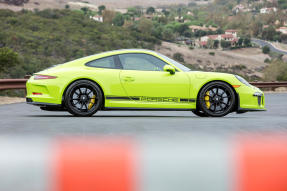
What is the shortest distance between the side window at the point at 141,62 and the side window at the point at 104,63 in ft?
0.57

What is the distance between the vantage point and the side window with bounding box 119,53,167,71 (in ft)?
29.2

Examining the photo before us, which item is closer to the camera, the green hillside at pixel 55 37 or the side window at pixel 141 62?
the side window at pixel 141 62

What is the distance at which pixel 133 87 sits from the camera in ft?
28.6

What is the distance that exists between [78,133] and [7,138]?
34.2 inches

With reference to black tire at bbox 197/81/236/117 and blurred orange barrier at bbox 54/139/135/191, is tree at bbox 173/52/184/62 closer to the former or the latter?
black tire at bbox 197/81/236/117

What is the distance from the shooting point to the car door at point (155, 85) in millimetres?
8695

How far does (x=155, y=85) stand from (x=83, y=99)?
50.5 inches

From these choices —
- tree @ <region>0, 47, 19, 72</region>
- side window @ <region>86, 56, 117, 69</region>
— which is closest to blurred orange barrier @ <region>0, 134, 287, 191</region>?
side window @ <region>86, 56, 117, 69</region>

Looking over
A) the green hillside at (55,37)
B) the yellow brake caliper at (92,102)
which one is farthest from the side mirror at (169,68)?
the green hillside at (55,37)

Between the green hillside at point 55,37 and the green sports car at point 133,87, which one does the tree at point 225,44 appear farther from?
the green sports car at point 133,87

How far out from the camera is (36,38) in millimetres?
70625

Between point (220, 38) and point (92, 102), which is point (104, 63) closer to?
point (92, 102)

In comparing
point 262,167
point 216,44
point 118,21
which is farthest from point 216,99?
point 216,44

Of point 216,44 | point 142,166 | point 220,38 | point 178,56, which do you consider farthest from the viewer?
point 220,38
